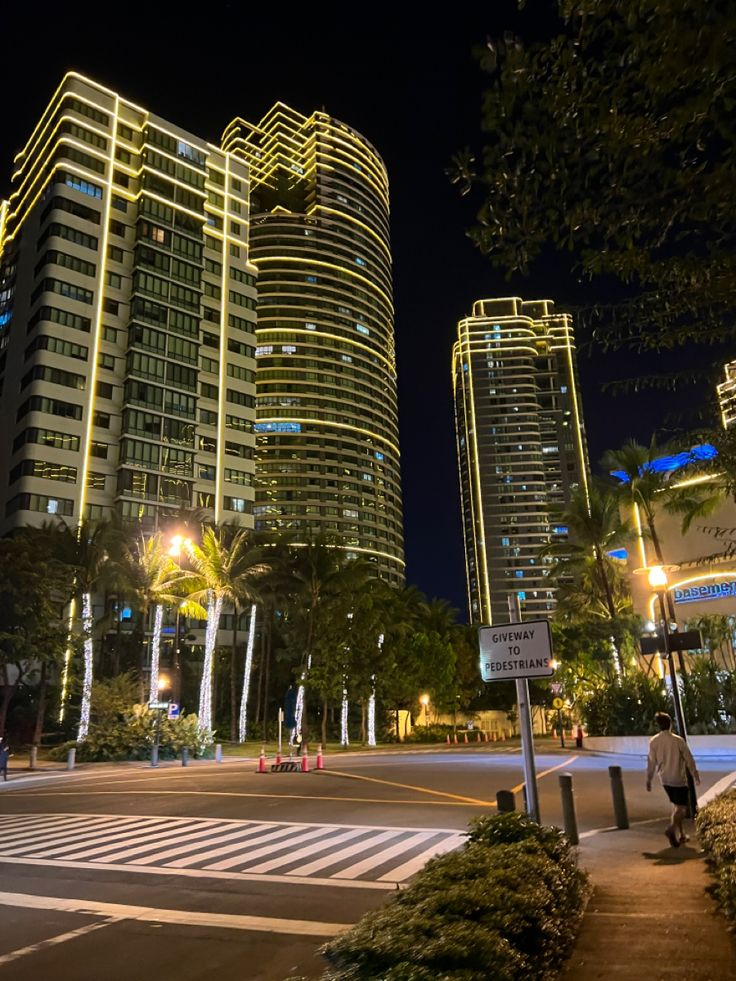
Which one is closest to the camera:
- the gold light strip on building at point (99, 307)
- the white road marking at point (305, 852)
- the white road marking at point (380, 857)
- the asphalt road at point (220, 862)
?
the asphalt road at point (220, 862)

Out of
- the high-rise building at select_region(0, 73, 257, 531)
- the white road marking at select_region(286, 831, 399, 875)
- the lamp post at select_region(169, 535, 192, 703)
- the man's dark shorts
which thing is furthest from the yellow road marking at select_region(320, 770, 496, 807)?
the high-rise building at select_region(0, 73, 257, 531)

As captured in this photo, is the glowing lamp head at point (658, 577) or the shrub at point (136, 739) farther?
the shrub at point (136, 739)

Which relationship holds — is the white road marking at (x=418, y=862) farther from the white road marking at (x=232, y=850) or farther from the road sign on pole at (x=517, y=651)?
the white road marking at (x=232, y=850)

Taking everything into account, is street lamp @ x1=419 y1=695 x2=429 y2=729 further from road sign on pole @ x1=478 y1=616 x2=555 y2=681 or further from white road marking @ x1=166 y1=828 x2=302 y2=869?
road sign on pole @ x1=478 y1=616 x2=555 y2=681

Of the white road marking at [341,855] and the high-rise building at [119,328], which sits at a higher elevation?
the high-rise building at [119,328]

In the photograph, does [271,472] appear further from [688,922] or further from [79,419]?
[688,922]

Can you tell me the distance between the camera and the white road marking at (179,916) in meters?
6.64

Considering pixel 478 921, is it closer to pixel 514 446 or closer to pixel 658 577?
pixel 658 577

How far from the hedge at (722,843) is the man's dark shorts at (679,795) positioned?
305mm

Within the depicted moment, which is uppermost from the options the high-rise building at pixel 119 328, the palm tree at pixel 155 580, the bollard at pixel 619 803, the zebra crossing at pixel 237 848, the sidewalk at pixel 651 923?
the high-rise building at pixel 119 328

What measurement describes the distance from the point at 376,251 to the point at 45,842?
14856 centimetres

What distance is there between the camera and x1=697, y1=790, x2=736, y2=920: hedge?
5.70 m

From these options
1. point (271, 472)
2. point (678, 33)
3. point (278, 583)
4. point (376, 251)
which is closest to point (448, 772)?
point (678, 33)

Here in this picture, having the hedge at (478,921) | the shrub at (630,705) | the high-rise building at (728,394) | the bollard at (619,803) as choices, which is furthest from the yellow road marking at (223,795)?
the shrub at (630,705)
